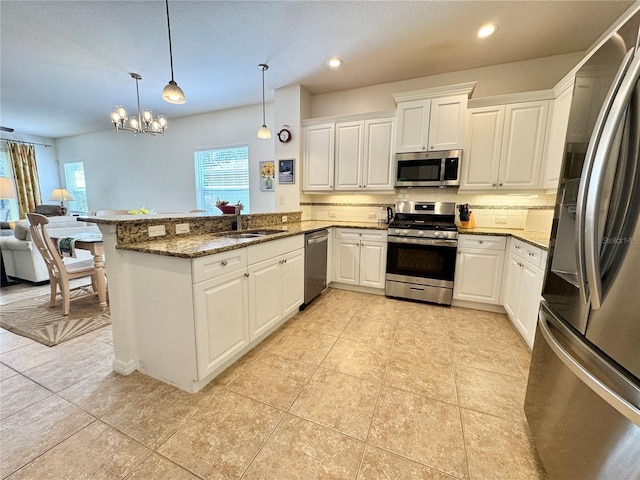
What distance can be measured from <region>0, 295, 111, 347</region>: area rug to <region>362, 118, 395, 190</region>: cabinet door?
3411 millimetres

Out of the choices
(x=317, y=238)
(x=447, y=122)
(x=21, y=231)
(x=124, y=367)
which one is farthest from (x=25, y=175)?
(x=447, y=122)

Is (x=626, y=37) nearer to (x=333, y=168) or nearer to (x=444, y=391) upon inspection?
(x=444, y=391)

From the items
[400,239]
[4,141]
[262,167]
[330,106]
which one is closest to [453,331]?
[400,239]

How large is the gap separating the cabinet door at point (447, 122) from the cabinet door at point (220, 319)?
2.67 metres

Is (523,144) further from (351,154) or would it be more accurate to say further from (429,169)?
(351,154)

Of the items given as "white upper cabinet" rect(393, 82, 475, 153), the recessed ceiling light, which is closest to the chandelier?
"white upper cabinet" rect(393, 82, 475, 153)

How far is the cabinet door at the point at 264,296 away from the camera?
202 centimetres

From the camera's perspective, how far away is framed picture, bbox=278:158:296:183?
3.82m

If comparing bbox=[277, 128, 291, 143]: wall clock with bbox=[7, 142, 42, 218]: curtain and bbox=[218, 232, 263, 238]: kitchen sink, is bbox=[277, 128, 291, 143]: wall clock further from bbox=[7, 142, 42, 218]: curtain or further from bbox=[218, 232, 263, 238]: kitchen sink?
bbox=[7, 142, 42, 218]: curtain

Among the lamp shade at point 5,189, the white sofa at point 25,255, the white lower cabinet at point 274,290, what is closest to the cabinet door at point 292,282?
the white lower cabinet at point 274,290

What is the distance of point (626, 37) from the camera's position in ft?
2.72

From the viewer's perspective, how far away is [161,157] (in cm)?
548

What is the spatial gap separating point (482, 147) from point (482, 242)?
3.65ft

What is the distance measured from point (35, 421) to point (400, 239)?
3193mm
